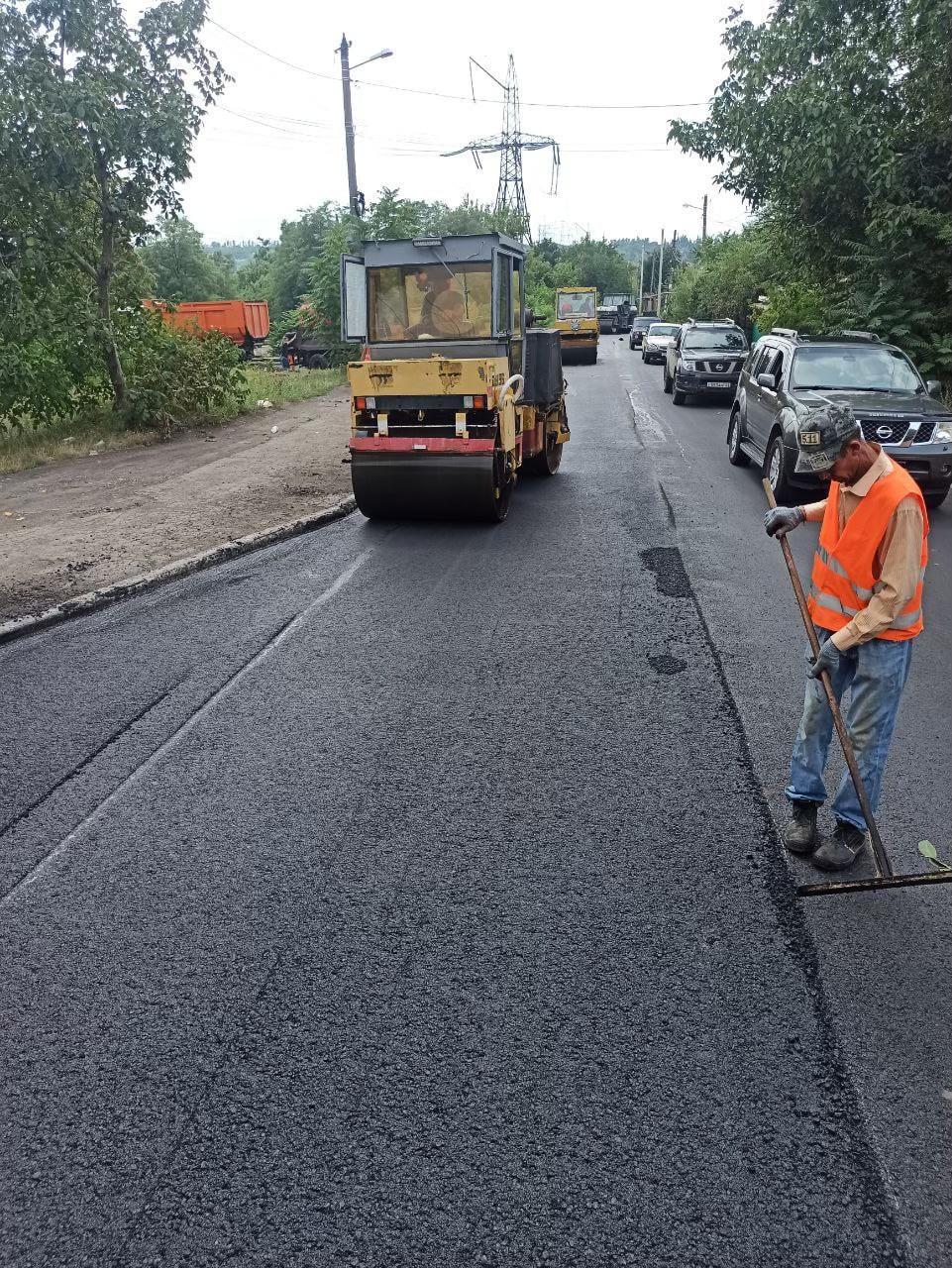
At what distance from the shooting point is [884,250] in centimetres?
1703

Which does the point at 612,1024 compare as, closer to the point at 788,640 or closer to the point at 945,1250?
the point at 945,1250

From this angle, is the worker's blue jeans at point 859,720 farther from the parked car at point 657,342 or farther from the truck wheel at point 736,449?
the parked car at point 657,342

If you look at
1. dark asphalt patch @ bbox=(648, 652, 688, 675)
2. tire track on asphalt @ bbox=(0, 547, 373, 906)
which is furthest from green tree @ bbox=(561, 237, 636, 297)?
dark asphalt patch @ bbox=(648, 652, 688, 675)

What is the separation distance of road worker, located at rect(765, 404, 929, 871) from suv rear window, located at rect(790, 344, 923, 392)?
8.02 metres

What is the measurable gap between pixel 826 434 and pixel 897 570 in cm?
60

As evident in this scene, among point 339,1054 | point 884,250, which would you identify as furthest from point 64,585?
point 884,250

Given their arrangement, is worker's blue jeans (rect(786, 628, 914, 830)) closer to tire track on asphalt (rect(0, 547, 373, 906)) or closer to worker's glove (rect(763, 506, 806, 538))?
worker's glove (rect(763, 506, 806, 538))

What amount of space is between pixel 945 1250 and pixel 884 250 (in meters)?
17.8

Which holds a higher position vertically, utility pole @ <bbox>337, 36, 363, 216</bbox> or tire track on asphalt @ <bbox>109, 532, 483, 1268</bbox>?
utility pole @ <bbox>337, 36, 363, 216</bbox>

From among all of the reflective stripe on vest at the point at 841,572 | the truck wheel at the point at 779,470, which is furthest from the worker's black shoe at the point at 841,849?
the truck wheel at the point at 779,470

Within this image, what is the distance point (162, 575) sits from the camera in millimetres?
8586

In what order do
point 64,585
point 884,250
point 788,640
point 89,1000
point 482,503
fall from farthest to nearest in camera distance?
point 884,250 → point 482,503 → point 64,585 → point 788,640 → point 89,1000

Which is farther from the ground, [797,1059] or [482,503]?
[482,503]

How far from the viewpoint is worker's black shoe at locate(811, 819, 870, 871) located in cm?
416
